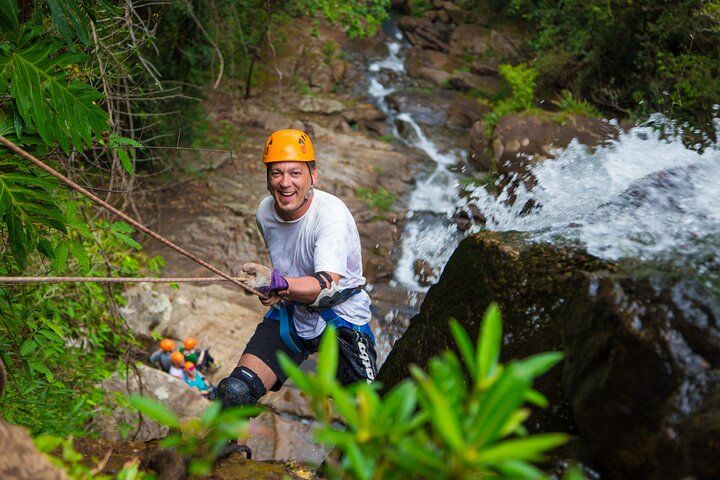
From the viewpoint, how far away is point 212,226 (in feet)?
31.0

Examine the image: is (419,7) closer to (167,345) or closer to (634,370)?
(167,345)

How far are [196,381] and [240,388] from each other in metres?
2.77

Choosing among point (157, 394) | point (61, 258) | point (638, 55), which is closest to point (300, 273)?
point (61, 258)

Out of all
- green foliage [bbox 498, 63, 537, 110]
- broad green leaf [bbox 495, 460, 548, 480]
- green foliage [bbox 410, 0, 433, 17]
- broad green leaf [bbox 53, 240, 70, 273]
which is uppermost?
green foliage [bbox 410, 0, 433, 17]

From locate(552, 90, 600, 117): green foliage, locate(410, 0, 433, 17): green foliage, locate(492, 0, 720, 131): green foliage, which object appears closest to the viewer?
locate(492, 0, 720, 131): green foliage

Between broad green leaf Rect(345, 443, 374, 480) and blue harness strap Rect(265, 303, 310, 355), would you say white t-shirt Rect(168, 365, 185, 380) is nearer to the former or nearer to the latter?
blue harness strap Rect(265, 303, 310, 355)

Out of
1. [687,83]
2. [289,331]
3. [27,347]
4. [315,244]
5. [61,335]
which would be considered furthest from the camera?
[687,83]

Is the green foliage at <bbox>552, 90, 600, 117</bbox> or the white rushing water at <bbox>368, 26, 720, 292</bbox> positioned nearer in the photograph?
the white rushing water at <bbox>368, 26, 720, 292</bbox>

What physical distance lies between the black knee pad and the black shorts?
0.15m

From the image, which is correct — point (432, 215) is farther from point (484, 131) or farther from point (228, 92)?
point (228, 92)

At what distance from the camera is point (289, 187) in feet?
12.2

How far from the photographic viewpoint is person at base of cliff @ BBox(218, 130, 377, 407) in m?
3.59

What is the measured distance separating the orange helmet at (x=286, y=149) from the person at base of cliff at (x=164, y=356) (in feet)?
10.3

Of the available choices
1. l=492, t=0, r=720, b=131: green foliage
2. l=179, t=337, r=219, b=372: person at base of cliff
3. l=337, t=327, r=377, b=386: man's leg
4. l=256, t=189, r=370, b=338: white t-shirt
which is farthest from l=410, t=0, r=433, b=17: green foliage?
l=337, t=327, r=377, b=386: man's leg
